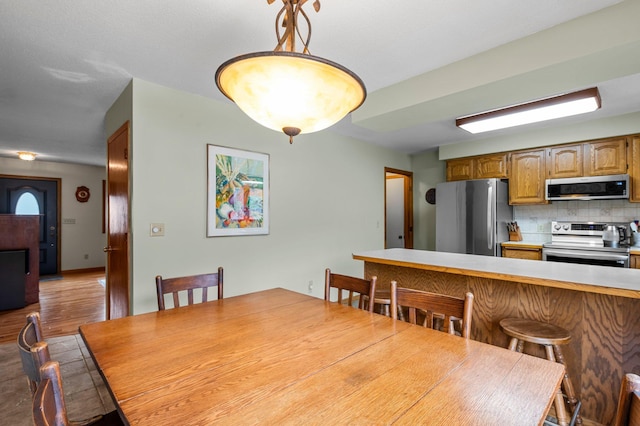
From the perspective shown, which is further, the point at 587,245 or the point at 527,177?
the point at 527,177

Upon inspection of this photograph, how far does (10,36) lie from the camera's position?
1918 mm

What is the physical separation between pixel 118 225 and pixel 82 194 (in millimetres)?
4899

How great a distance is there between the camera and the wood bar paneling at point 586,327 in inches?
66.4

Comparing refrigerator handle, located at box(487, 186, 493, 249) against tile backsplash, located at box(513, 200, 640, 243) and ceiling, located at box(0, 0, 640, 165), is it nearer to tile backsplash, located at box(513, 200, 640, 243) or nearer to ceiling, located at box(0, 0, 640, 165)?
tile backsplash, located at box(513, 200, 640, 243)

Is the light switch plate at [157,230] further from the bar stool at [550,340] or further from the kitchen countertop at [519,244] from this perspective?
the kitchen countertop at [519,244]

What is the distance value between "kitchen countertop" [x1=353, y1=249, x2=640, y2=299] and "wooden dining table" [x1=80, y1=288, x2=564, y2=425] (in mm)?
807

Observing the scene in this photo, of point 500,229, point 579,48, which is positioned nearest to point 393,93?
point 579,48

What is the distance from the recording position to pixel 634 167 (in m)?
3.31

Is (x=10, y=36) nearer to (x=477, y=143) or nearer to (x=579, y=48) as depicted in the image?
(x=579, y=48)

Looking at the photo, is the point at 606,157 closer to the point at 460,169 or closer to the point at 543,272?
the point at 460,169

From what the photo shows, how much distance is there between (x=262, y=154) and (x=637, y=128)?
389 cm

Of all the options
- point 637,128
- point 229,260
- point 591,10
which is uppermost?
point 591,10

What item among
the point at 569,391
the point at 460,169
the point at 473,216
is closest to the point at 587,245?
the point at 473,216

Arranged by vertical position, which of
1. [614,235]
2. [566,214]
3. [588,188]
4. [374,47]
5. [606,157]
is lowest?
[614,235]
